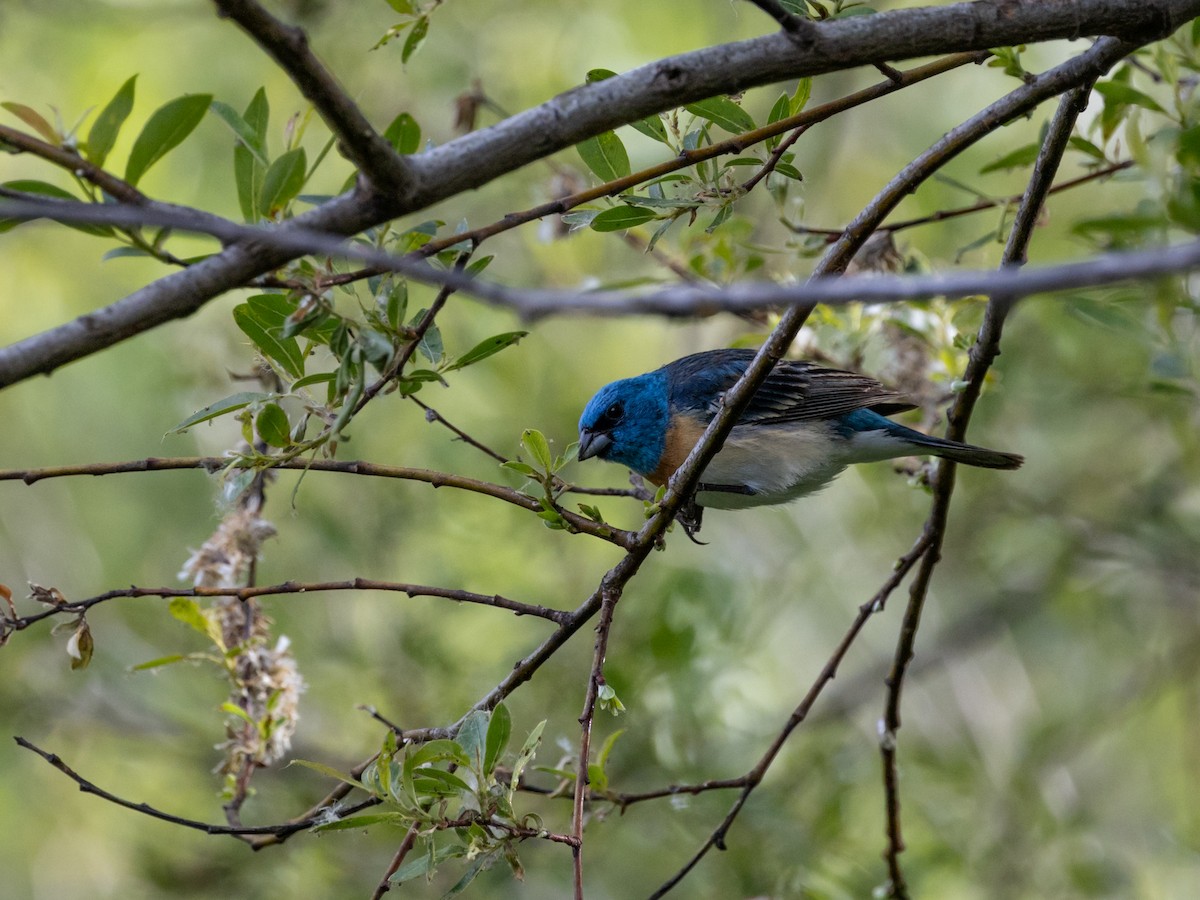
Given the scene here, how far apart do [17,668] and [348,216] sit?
20.3ft

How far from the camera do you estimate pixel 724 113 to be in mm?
3135

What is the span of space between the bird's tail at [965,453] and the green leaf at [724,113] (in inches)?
57.0

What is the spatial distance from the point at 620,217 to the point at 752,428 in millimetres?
2372

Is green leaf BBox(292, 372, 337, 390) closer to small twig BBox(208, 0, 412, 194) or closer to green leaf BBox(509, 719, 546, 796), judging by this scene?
small twig BBox(208, 0, 412, 194)

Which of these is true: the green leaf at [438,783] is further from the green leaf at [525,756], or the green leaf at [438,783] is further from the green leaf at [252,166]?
the green leaf at [252,166]

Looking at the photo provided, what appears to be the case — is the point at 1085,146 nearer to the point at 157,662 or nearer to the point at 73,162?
the point at 73,162

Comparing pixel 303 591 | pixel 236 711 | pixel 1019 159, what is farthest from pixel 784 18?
pixel 236 711

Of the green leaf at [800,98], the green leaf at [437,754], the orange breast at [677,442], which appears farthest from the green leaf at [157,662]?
the orange breast at [677,442]

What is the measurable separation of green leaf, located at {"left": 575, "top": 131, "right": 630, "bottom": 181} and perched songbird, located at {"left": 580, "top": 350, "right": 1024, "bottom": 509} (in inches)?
78.6

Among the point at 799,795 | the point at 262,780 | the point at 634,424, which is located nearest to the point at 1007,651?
the point at 799,795

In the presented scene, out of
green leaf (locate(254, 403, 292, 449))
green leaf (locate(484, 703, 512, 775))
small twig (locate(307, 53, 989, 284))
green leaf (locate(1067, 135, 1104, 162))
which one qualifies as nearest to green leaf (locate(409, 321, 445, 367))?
small twig (locate(307, 53, 989, 284))

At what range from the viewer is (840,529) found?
820 cm

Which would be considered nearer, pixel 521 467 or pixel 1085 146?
pixel 521 467

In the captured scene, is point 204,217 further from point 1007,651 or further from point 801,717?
point 1007,651
